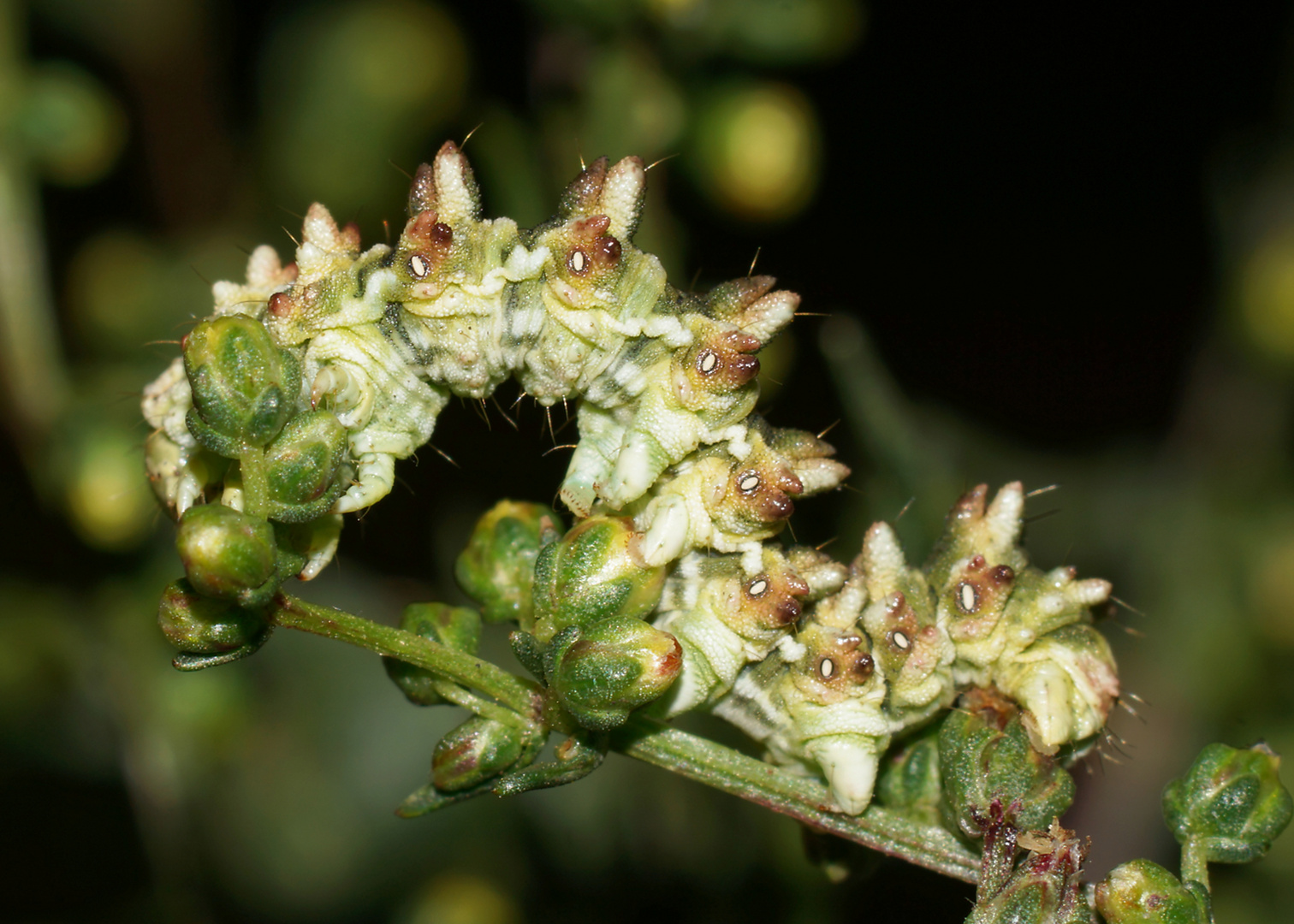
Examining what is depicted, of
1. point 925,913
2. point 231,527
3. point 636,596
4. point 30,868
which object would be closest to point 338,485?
point 231,527

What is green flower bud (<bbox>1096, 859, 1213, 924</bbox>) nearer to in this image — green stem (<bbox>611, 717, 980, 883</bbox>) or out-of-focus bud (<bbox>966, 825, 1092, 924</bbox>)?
out-of-focus bud (<bbox>966, 825, 1092, 924</bbox>)

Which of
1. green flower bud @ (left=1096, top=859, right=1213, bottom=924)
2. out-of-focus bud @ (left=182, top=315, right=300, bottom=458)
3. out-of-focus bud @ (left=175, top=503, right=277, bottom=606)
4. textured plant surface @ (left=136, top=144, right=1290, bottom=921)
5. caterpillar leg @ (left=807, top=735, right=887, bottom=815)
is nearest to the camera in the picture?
out-of-focus bud @ (left=175, top=503, right=277, bottom=606)

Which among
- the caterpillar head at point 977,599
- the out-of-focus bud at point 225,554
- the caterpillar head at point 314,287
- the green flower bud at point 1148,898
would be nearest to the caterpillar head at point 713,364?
the caterpillar head at point 977,599

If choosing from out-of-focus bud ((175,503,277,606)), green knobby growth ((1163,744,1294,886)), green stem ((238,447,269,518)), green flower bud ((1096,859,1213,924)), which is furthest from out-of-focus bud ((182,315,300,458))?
green knobby growth ((1163,744,1294,886))

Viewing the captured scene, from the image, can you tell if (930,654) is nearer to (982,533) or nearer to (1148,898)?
(982,533)

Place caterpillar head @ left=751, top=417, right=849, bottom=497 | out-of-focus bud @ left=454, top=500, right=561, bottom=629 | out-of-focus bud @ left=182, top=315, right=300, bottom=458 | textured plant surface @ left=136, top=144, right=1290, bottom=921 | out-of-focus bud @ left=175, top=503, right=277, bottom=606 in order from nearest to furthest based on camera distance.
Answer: out-of-focus bud @ left=175, top=503, right=277, bottom=606 → out-of-focus bud @ left=182, top=315, right=300, bottom=458 → textured plant surface @ left=136, top=144, right=1290, bottom=921 → out-of-focus bud @ left=454, top=500, right=561, bottom=629 → caterpillar head @ left=751, top=417, right=849, bottom=497

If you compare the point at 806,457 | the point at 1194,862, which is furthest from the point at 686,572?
the point at 1194,862

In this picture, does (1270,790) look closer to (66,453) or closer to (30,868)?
(66,453)
